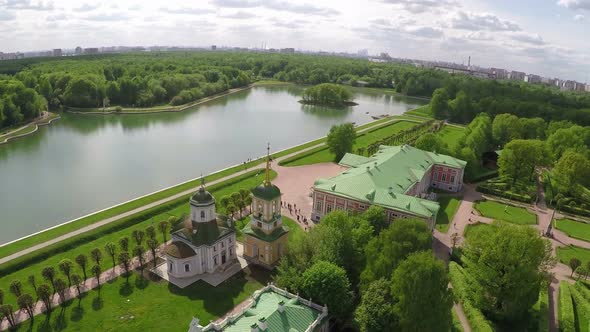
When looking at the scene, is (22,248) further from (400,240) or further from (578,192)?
(578,192)

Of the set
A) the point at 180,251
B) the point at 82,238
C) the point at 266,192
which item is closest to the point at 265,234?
the point at 266,192

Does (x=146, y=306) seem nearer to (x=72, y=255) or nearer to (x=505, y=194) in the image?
(x=72, y=255)

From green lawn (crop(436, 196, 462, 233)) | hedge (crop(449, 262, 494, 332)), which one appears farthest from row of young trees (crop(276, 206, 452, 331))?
green lawn (crop(436, 196, 462, 233))

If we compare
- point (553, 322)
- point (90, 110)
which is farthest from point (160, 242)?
point (90, 110)

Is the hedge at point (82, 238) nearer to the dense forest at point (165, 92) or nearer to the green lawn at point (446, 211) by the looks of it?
the green lawn at point (446, 211)

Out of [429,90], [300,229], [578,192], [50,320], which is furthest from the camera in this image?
[429,90]

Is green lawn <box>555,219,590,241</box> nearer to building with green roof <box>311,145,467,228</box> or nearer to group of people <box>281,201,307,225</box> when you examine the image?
building with green roof <box>311,145,467,228</box>
